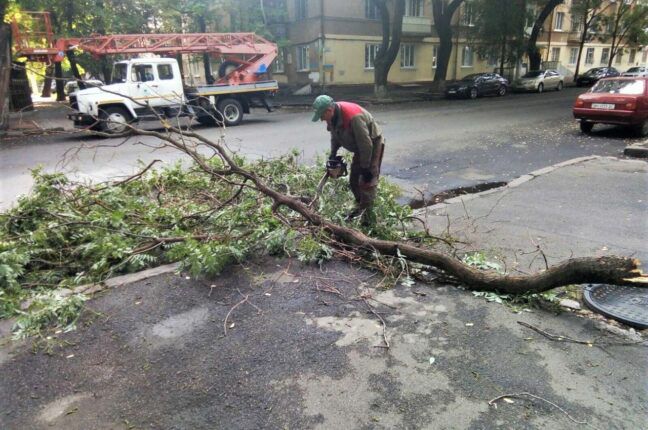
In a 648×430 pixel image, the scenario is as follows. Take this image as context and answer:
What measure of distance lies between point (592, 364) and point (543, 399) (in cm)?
57

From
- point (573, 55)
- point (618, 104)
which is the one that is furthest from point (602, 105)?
point (573, 55)

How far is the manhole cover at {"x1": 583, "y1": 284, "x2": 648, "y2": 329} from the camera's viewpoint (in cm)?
347

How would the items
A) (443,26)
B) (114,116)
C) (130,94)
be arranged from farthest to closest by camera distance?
(443,26) < (130,94) < (114,116)

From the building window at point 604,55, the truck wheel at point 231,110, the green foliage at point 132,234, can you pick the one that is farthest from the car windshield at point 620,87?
the building window at point 604,55

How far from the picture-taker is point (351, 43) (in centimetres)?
2795

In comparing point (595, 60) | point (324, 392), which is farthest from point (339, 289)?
point (595, 60)

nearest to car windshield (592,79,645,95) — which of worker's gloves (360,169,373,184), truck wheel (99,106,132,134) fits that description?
worker's gloves (360,169,373,184)

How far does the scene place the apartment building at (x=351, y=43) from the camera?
27062mm

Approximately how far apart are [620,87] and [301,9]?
68.3ft

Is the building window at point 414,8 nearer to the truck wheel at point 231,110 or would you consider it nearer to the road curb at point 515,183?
the truck wheel at point 231,110

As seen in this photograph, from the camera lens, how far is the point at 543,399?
2.67m

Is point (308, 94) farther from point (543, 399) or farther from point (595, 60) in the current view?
point (595, 60)

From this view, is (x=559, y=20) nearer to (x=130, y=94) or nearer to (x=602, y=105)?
(x=602, y=105)

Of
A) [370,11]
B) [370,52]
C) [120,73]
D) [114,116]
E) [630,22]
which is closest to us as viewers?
[114,116]
